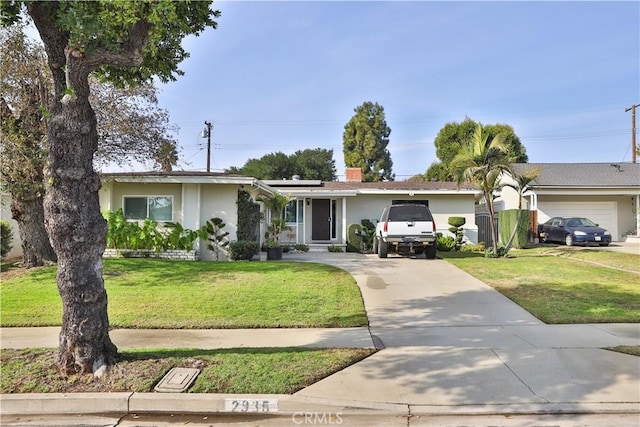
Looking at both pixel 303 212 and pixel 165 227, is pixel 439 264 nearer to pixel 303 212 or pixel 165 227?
pixel 303 212

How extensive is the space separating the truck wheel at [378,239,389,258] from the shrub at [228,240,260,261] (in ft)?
14.7

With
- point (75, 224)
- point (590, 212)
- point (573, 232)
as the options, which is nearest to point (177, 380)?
point (75, 224)

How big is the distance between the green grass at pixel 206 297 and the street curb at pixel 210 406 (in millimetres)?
2706

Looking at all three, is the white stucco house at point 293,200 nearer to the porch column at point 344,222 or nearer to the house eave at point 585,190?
the porch column at point 344,222

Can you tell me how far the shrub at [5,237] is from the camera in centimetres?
1312

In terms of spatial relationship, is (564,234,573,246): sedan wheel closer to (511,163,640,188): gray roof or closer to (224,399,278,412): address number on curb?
(511,163,640,188): gray roof

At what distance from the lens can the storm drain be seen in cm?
431

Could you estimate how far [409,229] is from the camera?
13.7 m

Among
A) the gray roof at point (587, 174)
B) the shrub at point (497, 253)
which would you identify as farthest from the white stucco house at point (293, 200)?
the gray roof at point (587, 174)

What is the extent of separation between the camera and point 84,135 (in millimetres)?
4723

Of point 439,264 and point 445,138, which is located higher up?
point 445,138

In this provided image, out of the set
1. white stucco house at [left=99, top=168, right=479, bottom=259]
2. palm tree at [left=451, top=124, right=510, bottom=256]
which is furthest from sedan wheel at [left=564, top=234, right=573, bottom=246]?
palm tree at [left=451, top=124, right=510, bottom=256]

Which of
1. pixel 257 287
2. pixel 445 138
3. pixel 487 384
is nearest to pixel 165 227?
pixel 257 287

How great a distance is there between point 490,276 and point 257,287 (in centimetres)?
607
